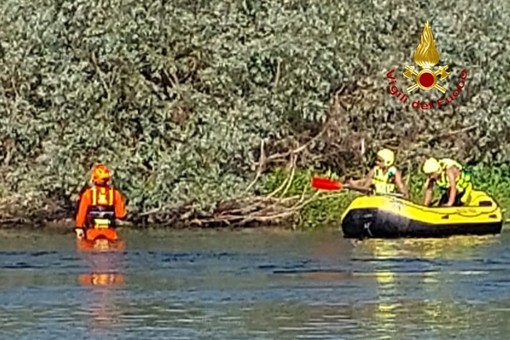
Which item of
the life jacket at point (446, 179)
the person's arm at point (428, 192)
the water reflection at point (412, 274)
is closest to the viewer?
the water reflection at point (412, 274)

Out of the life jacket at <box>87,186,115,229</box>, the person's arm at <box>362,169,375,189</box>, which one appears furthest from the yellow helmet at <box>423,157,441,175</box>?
the life jacket at <box>87,186,115,229</box>

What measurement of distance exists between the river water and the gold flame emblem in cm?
439

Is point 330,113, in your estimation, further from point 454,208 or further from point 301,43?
point 454,208

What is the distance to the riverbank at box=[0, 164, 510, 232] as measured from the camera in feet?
98.2

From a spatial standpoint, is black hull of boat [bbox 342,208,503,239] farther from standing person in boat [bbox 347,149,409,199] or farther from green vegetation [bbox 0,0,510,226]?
green vegetation [bbox 0,0,510,226]

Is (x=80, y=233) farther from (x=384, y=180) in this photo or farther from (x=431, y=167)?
(x=431, y=167)

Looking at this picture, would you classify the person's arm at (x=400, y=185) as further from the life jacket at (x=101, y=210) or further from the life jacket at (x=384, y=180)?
the life jacket at (x=101, y=210)

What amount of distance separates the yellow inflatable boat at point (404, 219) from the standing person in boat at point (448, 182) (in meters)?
0.55

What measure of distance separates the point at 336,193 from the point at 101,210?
6.15 metres

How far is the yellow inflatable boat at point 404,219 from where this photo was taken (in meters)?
27.2

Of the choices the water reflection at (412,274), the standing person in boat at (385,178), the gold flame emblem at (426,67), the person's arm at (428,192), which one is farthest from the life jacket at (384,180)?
the gold flame emblem at (426,67)

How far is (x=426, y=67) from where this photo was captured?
31.2 meters

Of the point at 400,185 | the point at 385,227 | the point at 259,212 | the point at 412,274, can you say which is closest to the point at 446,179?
the point at 400,185

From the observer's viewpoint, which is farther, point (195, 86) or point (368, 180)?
point (195, 86)
